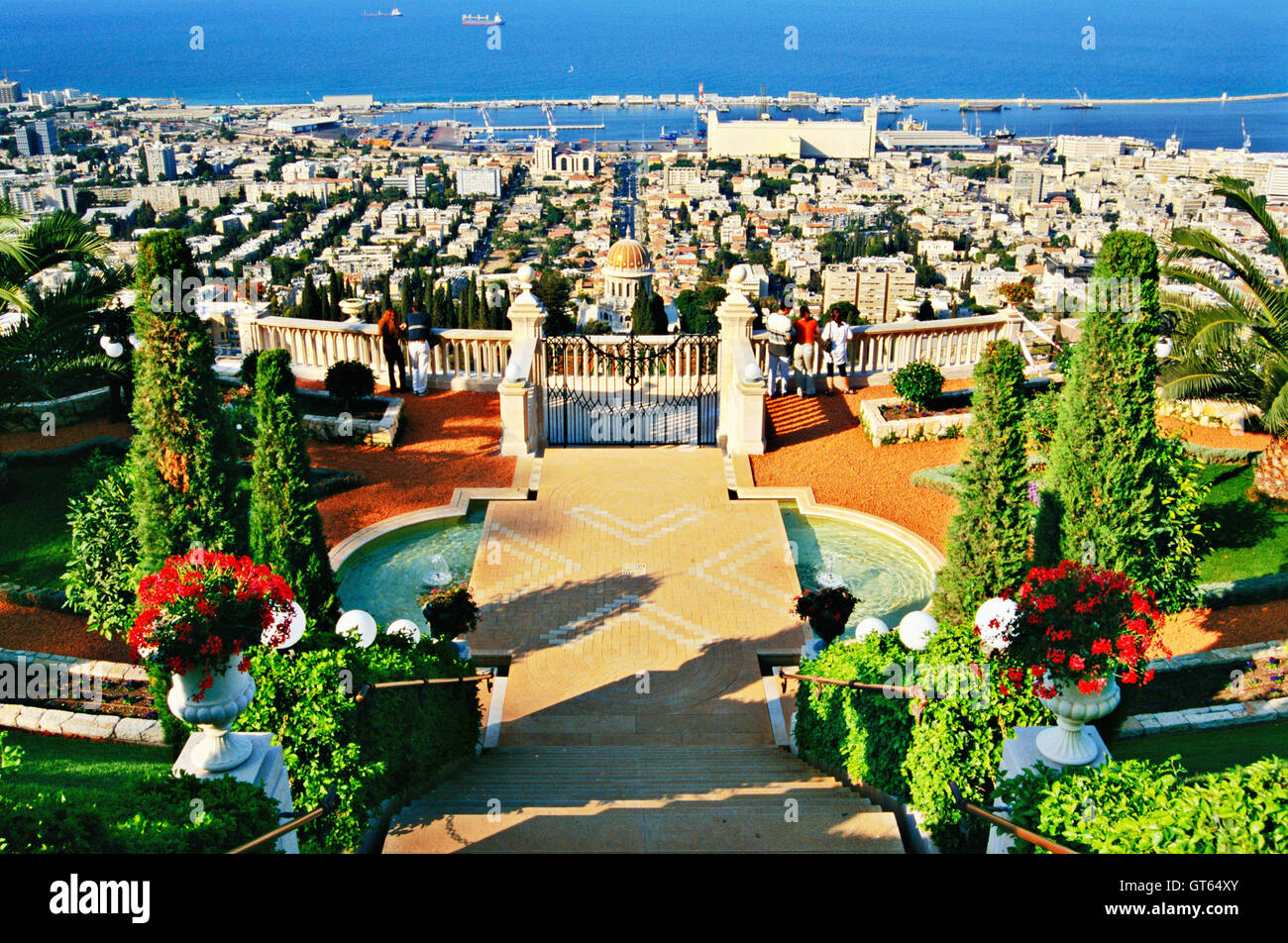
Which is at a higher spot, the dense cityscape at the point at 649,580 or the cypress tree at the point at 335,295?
the cypress tree at the point at 335,295

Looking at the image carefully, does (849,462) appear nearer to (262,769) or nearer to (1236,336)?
(1236,336)

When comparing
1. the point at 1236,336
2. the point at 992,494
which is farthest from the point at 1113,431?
the point at 1236,336

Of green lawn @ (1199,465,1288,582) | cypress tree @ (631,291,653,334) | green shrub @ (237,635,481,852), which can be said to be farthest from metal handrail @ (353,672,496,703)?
cypress tree @ (631,291,653,334)

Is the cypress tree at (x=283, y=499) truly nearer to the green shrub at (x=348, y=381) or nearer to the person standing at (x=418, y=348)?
the green shrub at (x=348, y=381)

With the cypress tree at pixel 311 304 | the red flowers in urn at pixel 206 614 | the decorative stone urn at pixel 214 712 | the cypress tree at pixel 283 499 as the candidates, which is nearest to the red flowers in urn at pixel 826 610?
the cypress tree at pixel 283 499

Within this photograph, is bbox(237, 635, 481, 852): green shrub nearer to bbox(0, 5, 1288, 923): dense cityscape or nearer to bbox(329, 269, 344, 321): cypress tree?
bbox(0, 5, 1288, 923): dense cityscape
